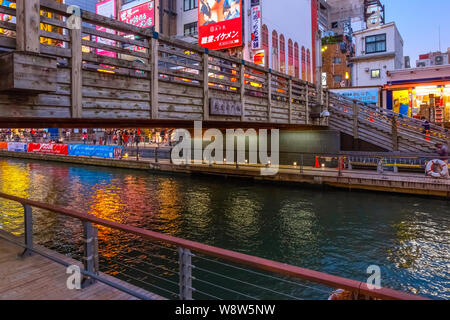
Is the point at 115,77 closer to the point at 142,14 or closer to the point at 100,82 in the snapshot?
the point at 100,82

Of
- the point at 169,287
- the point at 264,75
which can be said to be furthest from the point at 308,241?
the point at 264,75

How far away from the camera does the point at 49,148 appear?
4038 centimetres

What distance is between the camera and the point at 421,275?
28.0 feet

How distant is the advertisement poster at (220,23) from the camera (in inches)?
1388

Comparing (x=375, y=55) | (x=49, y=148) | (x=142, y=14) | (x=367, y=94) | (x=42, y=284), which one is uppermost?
(x=142, y=14)

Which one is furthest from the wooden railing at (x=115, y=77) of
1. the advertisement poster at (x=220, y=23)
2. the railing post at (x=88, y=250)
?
the advertisement poster at (x=220, y=23)

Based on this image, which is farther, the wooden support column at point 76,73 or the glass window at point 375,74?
the glass window at point 375,74

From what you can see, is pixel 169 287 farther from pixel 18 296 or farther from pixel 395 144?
pixel 395 144

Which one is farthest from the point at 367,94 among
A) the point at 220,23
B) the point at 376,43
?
the point at 220,23

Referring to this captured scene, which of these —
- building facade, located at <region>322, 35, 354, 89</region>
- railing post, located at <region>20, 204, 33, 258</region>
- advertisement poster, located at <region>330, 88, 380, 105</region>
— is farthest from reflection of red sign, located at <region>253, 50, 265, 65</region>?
railing post, located at <region>20, 204, 33, 258</region>

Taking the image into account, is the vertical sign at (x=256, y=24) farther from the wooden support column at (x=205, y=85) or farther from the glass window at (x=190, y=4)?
the wooden support column at (x=205, y=85)

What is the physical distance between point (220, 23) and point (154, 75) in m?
29.1

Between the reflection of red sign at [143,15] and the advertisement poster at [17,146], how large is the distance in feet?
74.5
